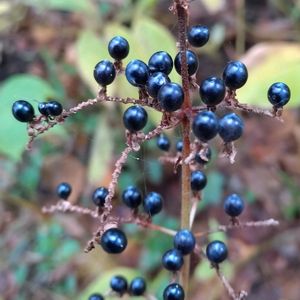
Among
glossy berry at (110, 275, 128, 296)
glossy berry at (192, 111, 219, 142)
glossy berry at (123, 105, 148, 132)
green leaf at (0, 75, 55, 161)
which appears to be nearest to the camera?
glossy berry at (192, 111, 219, 142)

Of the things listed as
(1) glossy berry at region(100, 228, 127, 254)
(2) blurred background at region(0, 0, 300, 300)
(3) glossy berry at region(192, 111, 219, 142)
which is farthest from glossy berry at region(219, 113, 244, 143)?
(2) blurred background at region(0, 0, 300, 300)

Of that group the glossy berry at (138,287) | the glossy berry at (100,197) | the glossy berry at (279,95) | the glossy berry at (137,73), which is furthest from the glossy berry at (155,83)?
the glossy berry at (138,287)

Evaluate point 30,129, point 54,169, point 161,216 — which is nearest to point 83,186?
point 54,169

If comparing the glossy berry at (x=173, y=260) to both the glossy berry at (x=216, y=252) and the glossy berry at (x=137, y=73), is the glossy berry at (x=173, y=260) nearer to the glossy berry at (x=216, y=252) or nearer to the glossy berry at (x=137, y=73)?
the glossy berry at (x=216, y=252)

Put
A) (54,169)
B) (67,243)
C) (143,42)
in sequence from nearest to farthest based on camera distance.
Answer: (143,42) < (67,243) < (54,169)

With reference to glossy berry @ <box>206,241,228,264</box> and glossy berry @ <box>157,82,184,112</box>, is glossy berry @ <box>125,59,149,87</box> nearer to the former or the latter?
glossy berry @ <box>157,82,184,112</box>


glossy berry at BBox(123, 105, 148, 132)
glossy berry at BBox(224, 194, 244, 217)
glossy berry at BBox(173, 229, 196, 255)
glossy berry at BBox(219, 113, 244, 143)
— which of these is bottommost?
glossy berry at BBox(173, 229, 196, 255)

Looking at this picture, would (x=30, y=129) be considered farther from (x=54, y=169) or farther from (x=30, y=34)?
(x=30, y=34)
